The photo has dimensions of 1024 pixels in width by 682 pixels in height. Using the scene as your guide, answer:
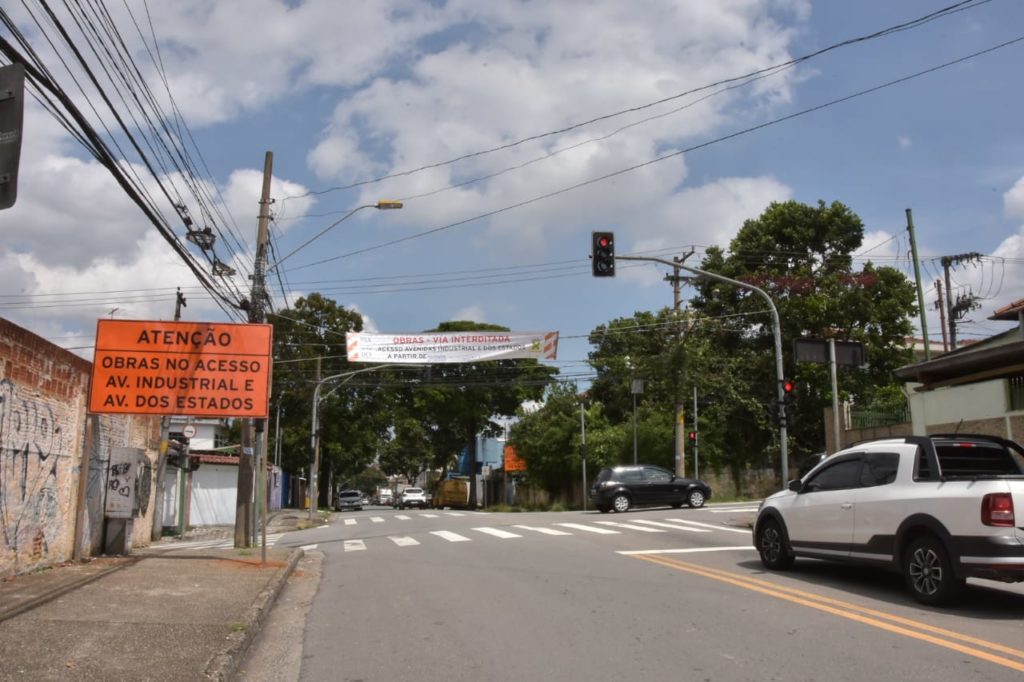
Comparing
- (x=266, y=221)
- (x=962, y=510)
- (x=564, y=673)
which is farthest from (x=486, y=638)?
(x=266, y=221)

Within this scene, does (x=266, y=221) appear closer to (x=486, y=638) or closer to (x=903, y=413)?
(x=486, y=638)

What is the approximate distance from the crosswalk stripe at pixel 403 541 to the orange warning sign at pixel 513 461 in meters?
27.7

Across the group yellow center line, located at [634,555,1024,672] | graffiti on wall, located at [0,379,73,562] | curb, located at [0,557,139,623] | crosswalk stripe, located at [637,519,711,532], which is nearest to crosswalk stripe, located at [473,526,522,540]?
crosswalk stripe, located at [637,519,711,532]

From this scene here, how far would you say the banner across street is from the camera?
27.7 meters

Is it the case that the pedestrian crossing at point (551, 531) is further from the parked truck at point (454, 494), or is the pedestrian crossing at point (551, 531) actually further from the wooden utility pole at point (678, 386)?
the parked truck at point (454, 494)

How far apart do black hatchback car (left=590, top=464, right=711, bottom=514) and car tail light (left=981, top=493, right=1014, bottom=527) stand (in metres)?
19.5

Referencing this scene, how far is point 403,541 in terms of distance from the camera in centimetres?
1784

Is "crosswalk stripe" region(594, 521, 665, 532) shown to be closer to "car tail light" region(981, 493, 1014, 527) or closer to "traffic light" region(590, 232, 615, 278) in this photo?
"traffic light" region(590, 232, 615, 278)

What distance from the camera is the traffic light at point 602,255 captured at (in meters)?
18.6

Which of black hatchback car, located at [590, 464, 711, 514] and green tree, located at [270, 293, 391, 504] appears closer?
black hatchback car, located at [590, 464, 711, 514]

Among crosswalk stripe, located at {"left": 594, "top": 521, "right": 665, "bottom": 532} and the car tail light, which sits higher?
the car tail light

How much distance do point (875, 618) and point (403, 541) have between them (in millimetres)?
11670

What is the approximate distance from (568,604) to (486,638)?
1.77 metres

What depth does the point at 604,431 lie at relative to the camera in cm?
4334
